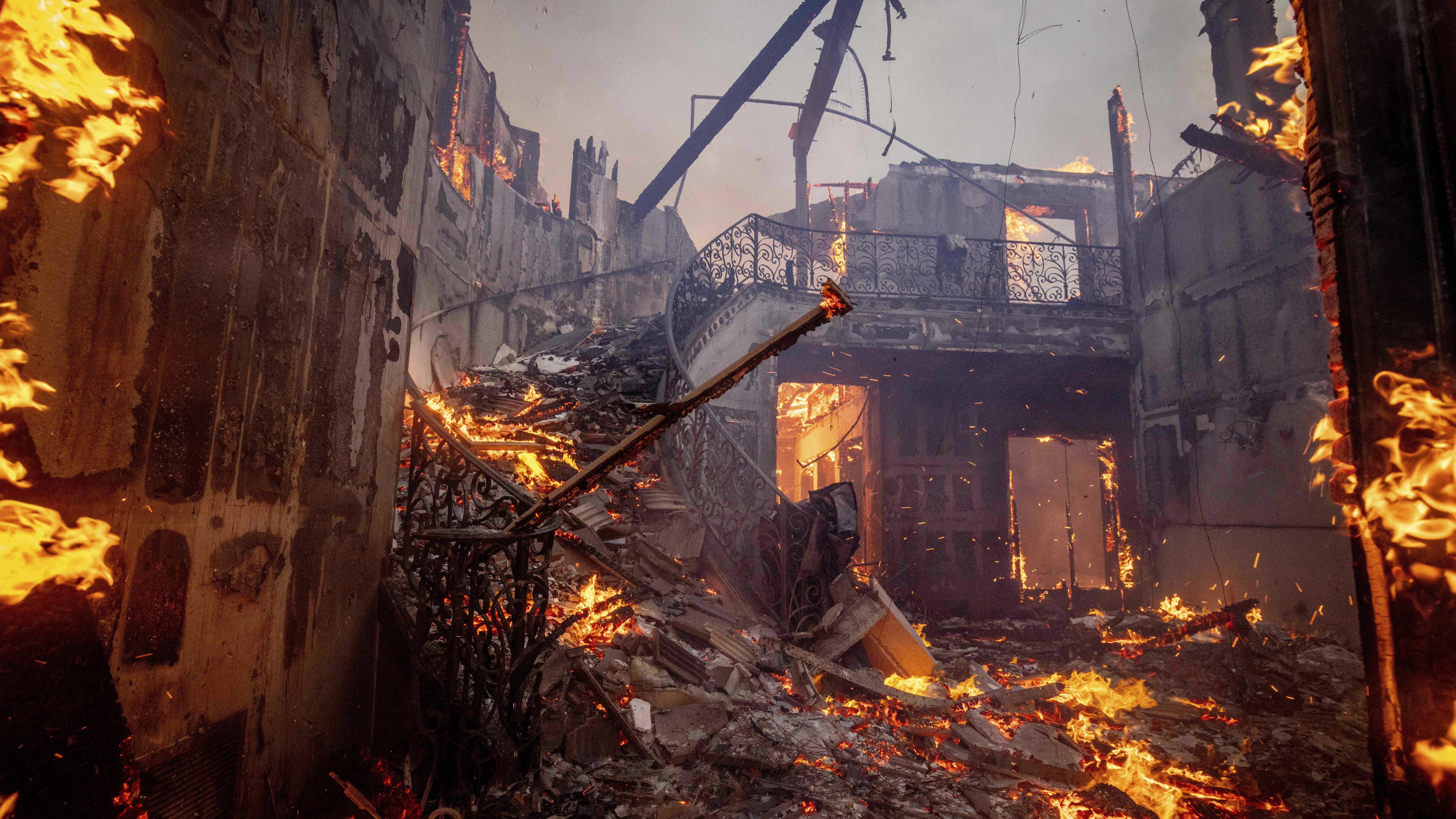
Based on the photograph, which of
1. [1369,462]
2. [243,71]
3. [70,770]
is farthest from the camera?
[1369,462]

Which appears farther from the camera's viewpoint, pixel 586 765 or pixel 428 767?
pixel 586 765

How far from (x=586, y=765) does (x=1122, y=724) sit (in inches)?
192

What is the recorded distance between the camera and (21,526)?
1.66 meters

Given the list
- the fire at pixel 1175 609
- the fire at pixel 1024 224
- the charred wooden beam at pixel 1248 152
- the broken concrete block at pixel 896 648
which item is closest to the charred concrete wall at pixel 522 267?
the broken concrete block at pixel 896 648

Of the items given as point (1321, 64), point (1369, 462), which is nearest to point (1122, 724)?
point (1369, 462)

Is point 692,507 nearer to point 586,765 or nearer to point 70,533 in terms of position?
point 586,765

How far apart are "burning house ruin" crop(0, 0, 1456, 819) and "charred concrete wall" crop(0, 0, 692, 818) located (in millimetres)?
16

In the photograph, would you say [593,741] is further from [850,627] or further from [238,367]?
[850,627]

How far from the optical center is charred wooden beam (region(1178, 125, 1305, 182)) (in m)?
7.46

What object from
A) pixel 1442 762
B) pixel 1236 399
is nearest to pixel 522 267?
pixel 1236 399

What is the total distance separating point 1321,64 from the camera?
9.73ft

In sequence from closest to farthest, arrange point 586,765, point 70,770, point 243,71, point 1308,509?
point 70,770, point 243,71, point 586,765, point 1308,509

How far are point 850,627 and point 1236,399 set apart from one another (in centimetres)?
721

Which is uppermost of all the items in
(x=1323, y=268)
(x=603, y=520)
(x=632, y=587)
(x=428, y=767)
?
(x=1323, y=268)
